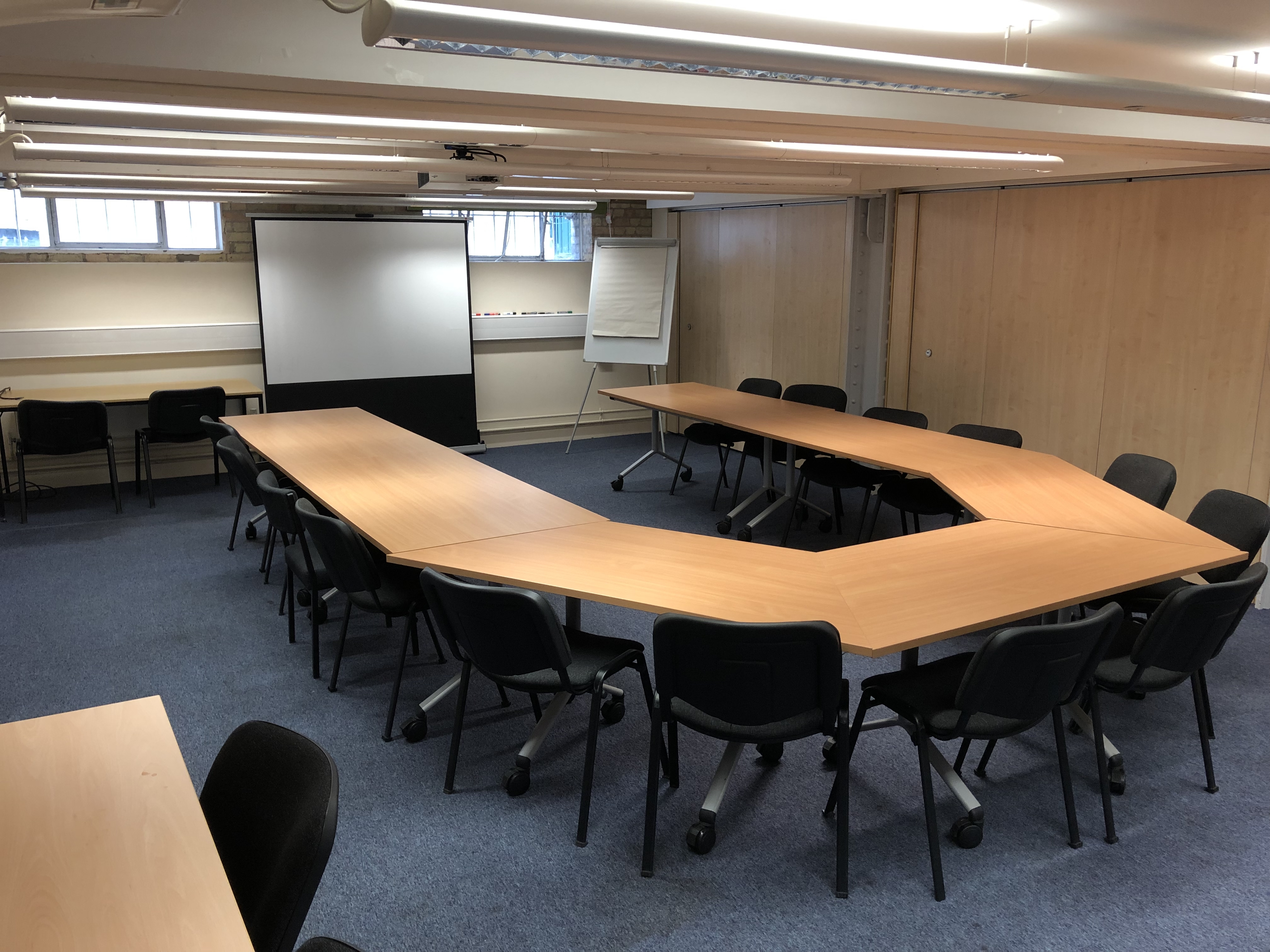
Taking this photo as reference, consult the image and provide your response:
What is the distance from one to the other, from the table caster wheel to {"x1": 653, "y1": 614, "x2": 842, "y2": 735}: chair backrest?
106cm

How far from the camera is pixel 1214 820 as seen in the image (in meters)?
3.14

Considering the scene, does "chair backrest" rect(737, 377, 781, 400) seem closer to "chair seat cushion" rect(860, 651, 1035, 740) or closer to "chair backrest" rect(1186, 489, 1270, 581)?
"chair backrest" rect(1186, 489, 1270, 581)

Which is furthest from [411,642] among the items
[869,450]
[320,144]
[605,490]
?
[605,490]

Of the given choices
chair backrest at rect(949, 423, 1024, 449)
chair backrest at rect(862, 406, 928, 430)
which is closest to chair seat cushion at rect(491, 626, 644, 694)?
chair backrest at rect(949, 423, 1024, 449)

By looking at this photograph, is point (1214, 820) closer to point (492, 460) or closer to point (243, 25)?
point (243, 25)

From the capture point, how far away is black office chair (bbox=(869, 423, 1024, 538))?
534cm

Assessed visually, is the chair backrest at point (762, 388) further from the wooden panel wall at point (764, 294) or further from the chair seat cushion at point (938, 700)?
the chair seat cushion at point (938, 700)

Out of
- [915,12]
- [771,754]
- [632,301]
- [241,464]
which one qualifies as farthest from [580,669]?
[632,301]

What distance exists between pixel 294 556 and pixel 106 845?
275cm

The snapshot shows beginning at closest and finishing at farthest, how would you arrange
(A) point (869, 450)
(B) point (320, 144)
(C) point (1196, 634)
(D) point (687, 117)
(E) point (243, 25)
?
(E) point (243, 25), (C) point (1196, 634), (D) point (687, 117), (B) point (320, 144), (A) point (869, 450)

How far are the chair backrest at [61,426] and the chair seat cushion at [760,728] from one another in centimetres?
592

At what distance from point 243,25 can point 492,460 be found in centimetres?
638

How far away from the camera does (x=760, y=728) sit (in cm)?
277

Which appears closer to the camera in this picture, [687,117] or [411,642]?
[687,117]
